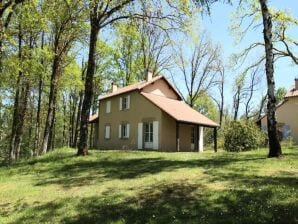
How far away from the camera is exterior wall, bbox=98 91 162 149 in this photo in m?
32.4

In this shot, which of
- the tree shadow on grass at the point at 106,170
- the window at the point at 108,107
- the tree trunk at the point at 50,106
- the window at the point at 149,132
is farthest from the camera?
the window at the point at 108,107

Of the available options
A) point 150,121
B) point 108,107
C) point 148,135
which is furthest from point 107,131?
point 150,121

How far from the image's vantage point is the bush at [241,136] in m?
27.3

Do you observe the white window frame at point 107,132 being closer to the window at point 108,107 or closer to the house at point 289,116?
the window at point 108,107

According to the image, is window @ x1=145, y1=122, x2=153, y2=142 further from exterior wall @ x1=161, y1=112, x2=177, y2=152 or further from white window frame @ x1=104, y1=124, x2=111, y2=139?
white window frame @ x1=104, y1=124, x2=111, y2=139

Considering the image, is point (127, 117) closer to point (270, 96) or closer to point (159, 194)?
point (270, 96)

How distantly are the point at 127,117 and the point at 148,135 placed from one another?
3.58m

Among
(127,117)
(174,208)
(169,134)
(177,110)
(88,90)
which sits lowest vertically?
(174,208)

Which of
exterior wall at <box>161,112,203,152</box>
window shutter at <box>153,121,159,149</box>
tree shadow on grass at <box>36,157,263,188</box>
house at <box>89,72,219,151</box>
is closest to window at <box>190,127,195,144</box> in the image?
house at <box>89,72,219,151</box>

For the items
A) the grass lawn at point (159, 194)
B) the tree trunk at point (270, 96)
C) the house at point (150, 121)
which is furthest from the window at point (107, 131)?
the tree trunk at point (270, 96)

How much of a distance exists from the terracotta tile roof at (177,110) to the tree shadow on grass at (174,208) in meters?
18.9

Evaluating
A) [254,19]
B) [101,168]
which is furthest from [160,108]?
[101,168]

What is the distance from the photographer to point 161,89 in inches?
1426

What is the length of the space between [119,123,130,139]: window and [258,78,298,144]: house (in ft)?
54.4
